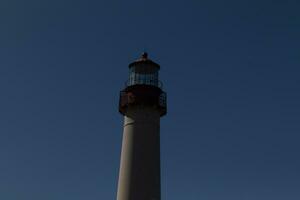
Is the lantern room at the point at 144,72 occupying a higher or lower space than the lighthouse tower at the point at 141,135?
higher

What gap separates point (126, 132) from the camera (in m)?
32.5

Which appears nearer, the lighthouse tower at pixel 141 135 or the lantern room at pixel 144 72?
the lighthouse tower at pixel 141 135

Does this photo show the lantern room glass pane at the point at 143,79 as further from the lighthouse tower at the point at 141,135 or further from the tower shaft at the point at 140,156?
the tower shaft at the point at 140,156

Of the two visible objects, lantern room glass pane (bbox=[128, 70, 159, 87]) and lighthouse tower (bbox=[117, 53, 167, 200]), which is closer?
lighthouse tower (bbox=[117, 53, 167, 200])

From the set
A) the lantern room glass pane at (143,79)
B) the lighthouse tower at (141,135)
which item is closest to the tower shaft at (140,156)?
the lighthouse tower at (141,135)

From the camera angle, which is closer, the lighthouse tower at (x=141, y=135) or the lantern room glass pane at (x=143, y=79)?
the lighthouse tower at (x=141, y=135)

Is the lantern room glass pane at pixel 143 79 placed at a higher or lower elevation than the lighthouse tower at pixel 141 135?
higher

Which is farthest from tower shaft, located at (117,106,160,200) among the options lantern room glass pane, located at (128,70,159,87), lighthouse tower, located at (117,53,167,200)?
lantern room glass pane, located at (128,70,159,87)

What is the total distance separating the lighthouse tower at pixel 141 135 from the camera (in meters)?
30.7

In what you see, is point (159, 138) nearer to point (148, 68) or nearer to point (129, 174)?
point (129, 174)

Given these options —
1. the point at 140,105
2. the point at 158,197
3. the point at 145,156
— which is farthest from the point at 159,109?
the point at 158,197

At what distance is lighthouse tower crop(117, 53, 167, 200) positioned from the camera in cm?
3073

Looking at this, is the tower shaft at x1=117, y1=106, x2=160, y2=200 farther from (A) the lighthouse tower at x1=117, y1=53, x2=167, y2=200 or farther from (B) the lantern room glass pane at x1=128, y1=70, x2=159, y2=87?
(B) the lantern room glass pane at x1=128, y1=70, x2=159, y2=87

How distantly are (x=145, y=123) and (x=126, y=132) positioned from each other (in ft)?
4.97
